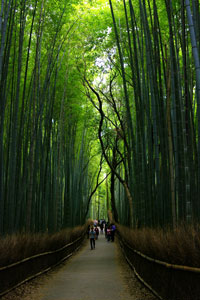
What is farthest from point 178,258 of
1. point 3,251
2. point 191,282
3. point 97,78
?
point 97,78

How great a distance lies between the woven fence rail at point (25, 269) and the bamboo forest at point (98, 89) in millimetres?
686

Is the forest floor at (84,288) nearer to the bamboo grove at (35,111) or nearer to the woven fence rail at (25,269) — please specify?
the woven fence rail at (25,269)

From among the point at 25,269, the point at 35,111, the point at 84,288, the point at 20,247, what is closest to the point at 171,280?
the point at 84,288

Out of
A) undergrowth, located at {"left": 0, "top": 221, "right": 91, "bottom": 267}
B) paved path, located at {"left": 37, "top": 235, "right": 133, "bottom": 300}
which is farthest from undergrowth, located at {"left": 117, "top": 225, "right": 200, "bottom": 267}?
undergrowth, located at {"left": 0, "top": 221, "right": 91, "bottom": 267}

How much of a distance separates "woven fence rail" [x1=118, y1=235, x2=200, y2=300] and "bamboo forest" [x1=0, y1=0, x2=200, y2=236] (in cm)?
62

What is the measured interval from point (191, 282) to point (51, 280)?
11.7 feet

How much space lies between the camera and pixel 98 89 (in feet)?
43.9

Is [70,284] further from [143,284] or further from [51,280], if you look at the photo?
[143,284]

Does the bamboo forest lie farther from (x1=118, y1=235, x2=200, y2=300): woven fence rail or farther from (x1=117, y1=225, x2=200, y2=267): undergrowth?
(x1=118, y1=235, x2=200, y2=300): woven fence rail

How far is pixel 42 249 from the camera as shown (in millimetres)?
6070

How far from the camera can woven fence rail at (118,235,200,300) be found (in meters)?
2.51

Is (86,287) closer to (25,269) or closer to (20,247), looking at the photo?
(25,269)

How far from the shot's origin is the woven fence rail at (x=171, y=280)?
251 centimetres

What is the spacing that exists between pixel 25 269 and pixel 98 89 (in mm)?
9400
